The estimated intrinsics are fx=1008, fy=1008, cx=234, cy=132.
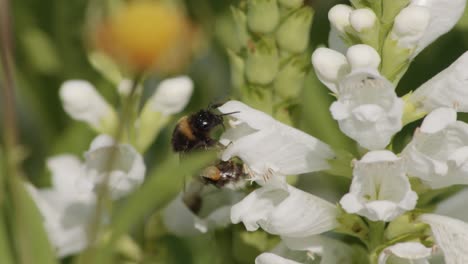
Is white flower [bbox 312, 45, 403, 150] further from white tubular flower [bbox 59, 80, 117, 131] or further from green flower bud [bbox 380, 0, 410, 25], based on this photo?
white tubular flower [bbox 59, 80, 117, 131]

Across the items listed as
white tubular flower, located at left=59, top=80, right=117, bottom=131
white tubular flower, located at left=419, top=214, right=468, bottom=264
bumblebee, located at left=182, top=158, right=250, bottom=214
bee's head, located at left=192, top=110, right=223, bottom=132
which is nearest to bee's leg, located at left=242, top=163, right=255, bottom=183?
bumblebee, located at left=182, top=158, right=250, bottom=214

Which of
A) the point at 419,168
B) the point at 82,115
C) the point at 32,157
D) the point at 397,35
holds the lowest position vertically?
the point at 32,157

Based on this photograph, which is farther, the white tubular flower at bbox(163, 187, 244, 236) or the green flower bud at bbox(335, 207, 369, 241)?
the white tubular flower at bbox(163, 187, 244, 236)

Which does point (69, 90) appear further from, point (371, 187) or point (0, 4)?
point (371, 187)

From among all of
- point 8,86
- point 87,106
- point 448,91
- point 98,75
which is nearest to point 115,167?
point 87,106

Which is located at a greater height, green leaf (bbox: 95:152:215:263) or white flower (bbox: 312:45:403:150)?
white flower (bbox: 312:45:403:150)

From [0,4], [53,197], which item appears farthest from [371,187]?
[53,197]

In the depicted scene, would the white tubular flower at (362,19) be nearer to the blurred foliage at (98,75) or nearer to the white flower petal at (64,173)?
the blurred foliage at (98,75)
